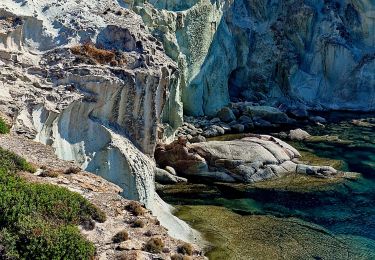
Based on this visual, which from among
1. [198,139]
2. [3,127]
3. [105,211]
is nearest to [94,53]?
[3,127]

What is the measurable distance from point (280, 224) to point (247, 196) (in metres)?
5.98

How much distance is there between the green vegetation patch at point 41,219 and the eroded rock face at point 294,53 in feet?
165

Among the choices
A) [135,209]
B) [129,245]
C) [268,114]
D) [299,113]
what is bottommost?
[129,245]

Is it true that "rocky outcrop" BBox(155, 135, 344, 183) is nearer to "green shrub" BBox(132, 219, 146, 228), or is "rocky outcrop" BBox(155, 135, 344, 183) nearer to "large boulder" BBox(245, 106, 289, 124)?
"large boulder" BBox(245, 106, 289, 124)

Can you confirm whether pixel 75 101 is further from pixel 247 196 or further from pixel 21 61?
pixel 247 196

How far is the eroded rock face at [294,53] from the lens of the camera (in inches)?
2665

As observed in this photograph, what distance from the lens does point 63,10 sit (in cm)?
2717

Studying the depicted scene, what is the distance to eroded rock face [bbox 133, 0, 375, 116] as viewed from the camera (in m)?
67.7

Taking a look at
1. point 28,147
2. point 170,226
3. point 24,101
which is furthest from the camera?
point 170,226

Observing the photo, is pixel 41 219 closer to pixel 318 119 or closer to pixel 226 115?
pixel 226 115

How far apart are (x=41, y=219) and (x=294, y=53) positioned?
226 feet

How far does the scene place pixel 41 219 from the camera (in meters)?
13.2

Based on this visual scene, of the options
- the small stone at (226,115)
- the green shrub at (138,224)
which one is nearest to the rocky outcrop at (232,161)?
the small stone at (226,115)

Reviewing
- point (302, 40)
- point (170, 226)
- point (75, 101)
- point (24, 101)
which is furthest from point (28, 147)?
point (302, 40)
